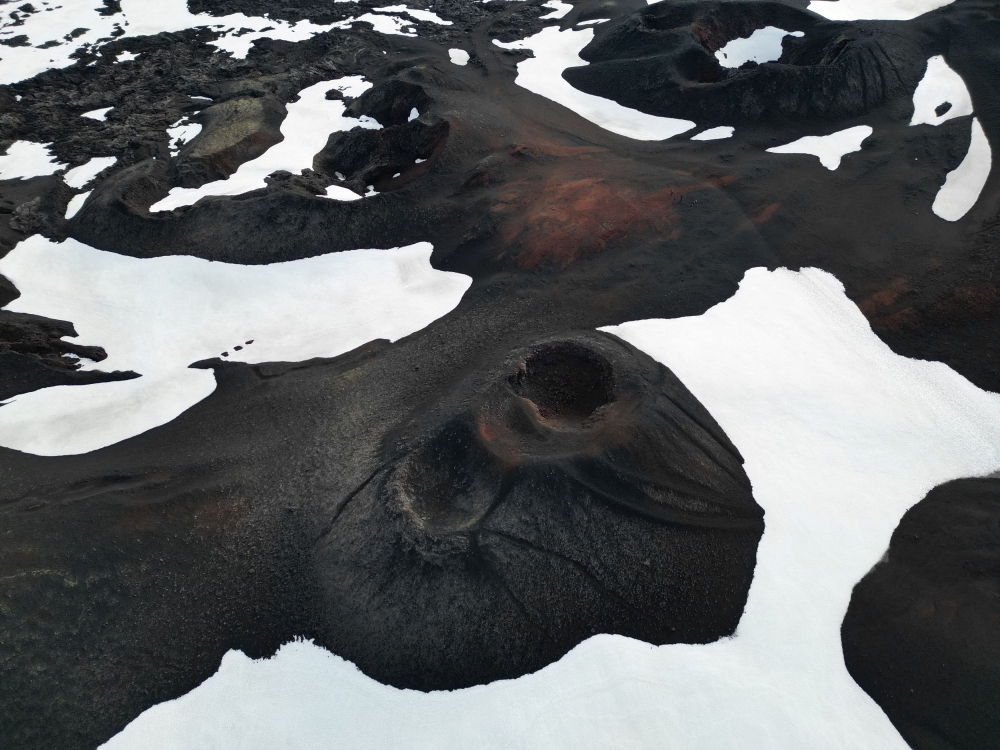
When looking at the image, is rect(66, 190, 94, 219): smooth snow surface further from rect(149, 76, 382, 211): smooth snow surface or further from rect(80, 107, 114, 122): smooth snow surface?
rect(80, 107, 114, 122): smooth snow surface

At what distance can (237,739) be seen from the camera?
36.8 ft

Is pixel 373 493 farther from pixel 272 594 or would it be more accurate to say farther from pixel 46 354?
pixel 46 354

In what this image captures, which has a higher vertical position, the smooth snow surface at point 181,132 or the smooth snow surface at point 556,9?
the smooth snow surface at point 556,9

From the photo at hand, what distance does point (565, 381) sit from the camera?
55.7ft

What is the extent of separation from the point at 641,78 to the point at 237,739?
119ft

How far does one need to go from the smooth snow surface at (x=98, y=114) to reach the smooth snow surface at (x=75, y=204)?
9.04 m

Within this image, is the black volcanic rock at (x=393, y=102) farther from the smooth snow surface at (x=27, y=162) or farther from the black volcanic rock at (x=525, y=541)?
the black volcanic rock at (x=525, y=541)

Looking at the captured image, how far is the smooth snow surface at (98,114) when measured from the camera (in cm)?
3222

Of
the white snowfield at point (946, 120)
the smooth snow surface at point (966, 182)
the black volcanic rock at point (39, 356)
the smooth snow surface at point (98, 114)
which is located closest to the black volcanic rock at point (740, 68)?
the white snowfield at point (946, 120)

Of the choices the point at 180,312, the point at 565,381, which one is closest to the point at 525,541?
the point at 565,381

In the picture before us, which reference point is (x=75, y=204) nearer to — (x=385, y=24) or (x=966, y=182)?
(x=385, y=24)

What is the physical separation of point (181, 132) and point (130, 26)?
59.5 ft

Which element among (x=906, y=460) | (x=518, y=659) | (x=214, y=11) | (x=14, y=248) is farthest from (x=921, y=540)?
(x=214, y=11)

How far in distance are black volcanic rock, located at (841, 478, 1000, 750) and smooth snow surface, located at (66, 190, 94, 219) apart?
34.3 meters
